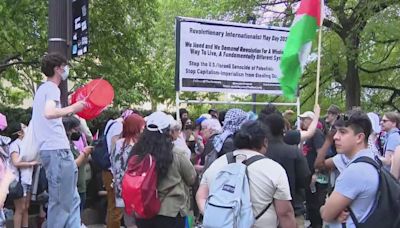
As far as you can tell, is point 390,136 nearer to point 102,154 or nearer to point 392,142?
point 392,142

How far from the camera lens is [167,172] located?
5.18 m

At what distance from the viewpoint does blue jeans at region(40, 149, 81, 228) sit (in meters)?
5.74

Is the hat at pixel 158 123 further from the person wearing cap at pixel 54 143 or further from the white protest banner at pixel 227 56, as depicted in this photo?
the white protest banner at pixel 227 56

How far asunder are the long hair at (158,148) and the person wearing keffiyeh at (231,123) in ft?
2.58

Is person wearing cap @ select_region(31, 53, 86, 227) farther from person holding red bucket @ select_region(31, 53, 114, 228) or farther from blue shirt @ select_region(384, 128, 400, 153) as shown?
blue shirt @ select_region(384, 128, 400, 153)

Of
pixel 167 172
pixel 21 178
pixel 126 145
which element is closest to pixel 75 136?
pixel 21 178

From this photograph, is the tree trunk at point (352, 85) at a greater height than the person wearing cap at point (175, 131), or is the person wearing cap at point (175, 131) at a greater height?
the tree trunk at point (352, 85)

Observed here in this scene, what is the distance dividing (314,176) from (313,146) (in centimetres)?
44

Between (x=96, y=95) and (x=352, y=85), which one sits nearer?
(x=96, y=95)

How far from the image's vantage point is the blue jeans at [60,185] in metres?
5.74

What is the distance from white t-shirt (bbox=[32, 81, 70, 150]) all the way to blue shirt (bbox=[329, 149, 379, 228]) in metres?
3.02

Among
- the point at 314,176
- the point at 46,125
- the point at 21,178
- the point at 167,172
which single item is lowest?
the point at 314,176

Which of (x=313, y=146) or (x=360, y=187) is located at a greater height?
(x=360, y=187)

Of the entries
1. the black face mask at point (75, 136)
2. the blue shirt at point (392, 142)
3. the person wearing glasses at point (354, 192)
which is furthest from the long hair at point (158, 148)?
the blue shirt at point (392, 142)
